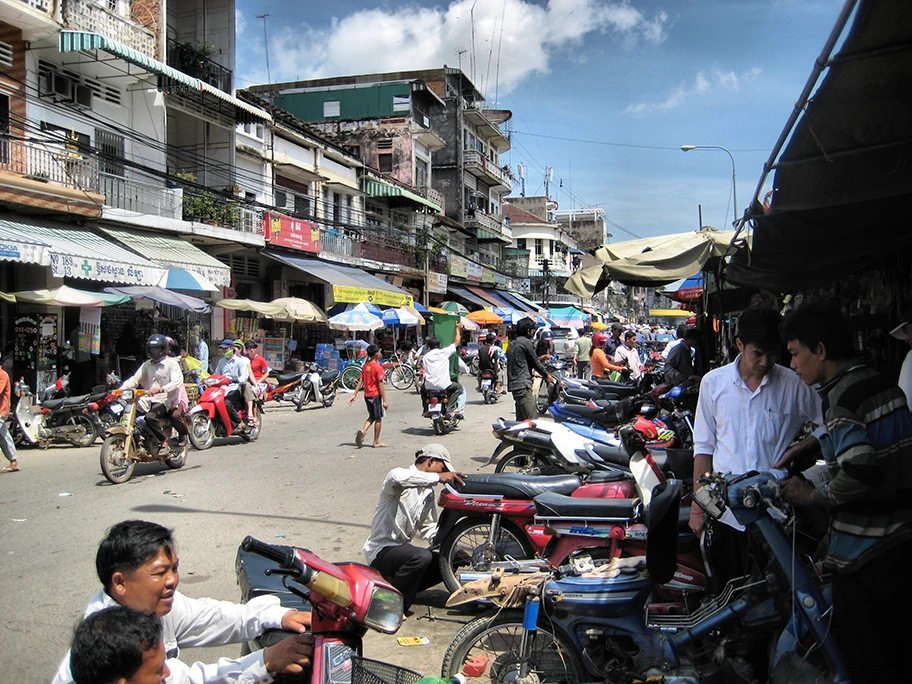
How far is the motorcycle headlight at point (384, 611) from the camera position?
2203 millimetres

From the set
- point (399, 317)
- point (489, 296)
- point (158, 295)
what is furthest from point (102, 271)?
point (489, 296)

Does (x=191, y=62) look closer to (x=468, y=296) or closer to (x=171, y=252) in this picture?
(x=171, y=252)

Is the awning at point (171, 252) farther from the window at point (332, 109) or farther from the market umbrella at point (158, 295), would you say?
the window at point (332, 109)

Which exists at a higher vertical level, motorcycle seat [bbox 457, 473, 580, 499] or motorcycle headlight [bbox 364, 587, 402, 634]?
motorcycle headlight [bbox 364, 587, 402, 634]

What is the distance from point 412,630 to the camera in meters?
4.45

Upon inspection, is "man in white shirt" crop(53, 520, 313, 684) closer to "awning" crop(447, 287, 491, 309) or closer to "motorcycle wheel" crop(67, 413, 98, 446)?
"motorcycle wheel" crop(67, 413, 98, 446)

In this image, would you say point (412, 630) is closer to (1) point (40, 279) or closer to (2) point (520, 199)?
(1) point (40, 279)

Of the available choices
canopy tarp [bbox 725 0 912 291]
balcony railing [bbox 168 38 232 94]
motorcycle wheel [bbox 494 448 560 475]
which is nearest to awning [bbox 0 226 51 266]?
balcony railing [bbox 168 38 232 94]

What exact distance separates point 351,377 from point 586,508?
17.6 metres

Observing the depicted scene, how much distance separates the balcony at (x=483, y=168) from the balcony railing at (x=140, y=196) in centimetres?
2965

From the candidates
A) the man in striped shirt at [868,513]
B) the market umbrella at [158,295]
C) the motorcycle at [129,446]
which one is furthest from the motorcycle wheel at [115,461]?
the man in striped shirt at [868,513]

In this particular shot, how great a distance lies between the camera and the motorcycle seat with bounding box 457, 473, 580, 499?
4.64m

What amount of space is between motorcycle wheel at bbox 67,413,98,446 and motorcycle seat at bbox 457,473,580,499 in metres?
8.73

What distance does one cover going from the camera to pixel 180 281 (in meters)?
16.2
